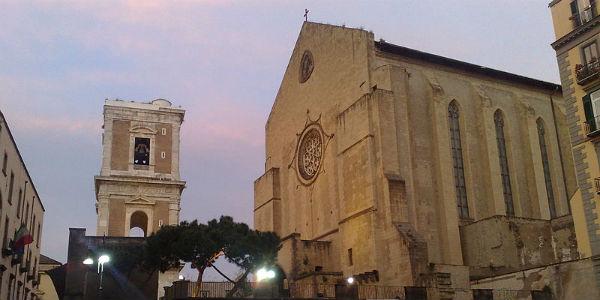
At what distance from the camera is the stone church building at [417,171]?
33.4 metres

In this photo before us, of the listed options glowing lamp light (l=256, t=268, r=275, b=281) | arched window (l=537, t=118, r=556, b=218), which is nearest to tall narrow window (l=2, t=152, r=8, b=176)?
glowing lamp light (l=256, t=268, r=275, b=281)

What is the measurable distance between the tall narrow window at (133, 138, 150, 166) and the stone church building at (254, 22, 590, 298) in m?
12.0

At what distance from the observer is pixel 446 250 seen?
34.9 metres

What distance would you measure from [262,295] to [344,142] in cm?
1303

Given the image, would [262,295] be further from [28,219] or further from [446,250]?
[28,219]

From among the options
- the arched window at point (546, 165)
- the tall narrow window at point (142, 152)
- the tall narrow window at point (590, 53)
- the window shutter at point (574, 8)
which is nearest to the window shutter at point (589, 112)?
the tall narrow window at point (590, 53)

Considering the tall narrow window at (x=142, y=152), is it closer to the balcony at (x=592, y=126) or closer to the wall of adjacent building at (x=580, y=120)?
the wall of adjacent building at (x=580, y=120)

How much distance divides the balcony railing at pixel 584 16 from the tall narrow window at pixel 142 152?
33759mm

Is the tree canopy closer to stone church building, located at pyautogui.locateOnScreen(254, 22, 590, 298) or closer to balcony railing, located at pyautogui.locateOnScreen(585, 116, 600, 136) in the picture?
stone church building, located at pyautogui.locateOnScreen(254, 22, 590, 298)

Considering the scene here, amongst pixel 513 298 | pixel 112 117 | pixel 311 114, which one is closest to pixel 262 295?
pixel 513 298

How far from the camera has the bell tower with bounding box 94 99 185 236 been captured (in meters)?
48.5

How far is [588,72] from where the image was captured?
25.4m

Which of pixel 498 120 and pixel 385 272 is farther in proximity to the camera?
pixel 498 120

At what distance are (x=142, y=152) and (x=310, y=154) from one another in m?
15.4
